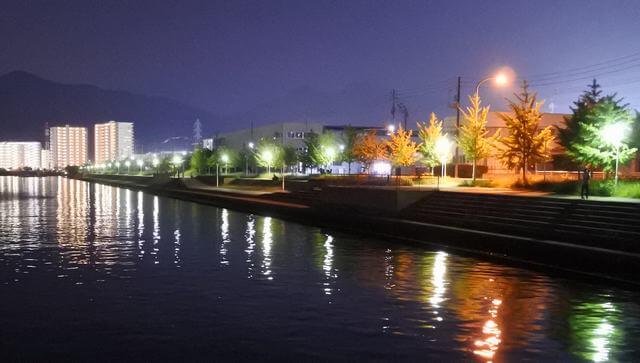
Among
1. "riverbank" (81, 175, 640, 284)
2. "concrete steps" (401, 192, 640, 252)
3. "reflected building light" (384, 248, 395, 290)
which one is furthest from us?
"concrete steps" (401, 192, 640, 252)

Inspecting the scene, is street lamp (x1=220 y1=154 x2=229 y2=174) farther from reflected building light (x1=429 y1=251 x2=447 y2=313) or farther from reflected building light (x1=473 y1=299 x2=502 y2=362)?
reflected building light (x1=473 y1=299 x2=502 y2=362)

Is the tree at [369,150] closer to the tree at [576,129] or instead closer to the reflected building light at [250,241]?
the tree at [576,129]

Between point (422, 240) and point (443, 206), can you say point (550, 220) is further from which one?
point (443, 206)

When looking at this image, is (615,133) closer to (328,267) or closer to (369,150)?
(328,267)

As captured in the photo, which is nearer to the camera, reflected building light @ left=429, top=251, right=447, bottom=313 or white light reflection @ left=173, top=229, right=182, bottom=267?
reflected building light @ left=429, top=251, right=447, bottom=313

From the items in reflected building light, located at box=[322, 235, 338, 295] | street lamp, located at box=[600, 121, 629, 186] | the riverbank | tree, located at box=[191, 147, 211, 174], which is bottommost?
reflected building light, located at box=[322, 235, 338, 295]

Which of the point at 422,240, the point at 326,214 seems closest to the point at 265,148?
the point at 326,214

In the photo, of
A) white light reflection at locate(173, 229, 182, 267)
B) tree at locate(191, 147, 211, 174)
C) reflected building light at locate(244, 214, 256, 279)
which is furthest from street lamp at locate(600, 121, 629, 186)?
tree at locate(191, 147, 211, 174)

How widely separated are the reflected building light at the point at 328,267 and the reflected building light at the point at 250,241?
6.99ft

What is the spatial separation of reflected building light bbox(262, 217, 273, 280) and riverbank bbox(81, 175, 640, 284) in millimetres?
2417

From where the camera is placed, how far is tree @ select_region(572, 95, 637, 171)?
3950 cm

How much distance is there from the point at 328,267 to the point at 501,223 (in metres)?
10.3

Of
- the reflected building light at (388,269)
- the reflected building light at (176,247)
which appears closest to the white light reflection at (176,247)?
the reflected building light at (176,247)

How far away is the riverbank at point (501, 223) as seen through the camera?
20.1 metres
